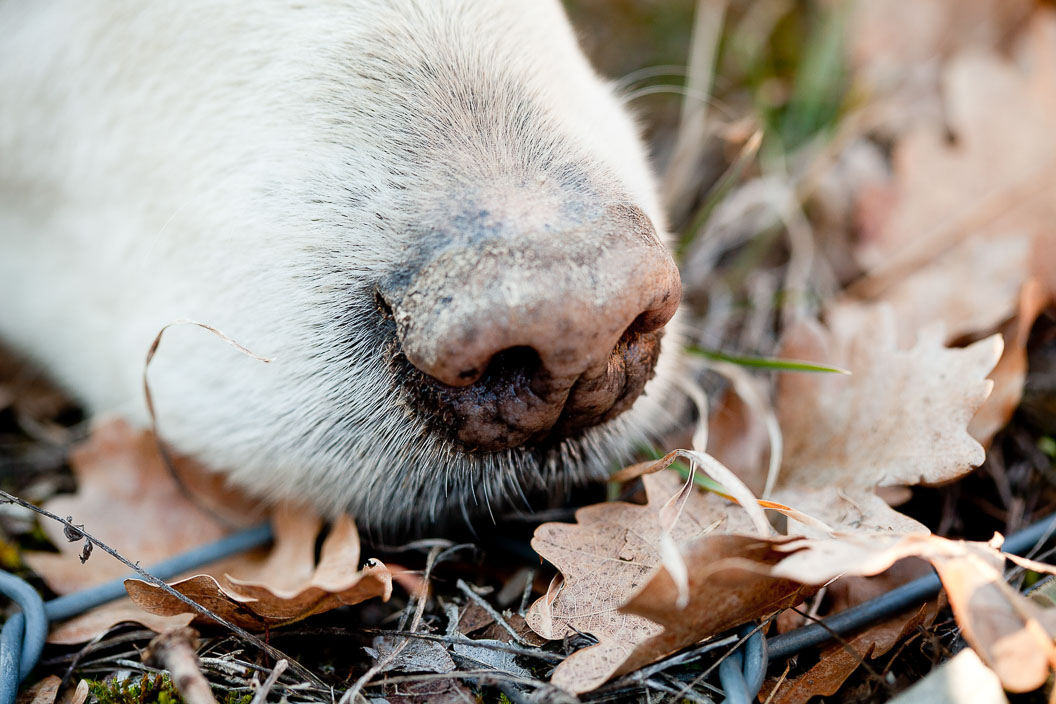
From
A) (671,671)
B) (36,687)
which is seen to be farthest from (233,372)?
(671,671)

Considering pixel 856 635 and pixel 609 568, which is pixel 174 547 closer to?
pixel 609 568

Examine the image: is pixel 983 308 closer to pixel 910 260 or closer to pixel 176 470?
pixel 910 260

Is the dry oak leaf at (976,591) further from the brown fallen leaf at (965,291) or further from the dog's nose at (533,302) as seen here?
the brown fallen leaf at (965,291)

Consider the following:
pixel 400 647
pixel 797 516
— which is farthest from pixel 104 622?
pixel 797 516

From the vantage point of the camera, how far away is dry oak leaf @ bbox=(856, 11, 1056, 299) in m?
2.77

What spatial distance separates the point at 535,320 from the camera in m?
1.38

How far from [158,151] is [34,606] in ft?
3.38

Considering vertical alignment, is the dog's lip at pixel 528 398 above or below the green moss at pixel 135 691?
above

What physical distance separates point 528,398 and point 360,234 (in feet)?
1.56

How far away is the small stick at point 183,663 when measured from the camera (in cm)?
131

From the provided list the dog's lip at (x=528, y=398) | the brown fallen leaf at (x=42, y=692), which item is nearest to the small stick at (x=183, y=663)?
the brown fallen leaf at (x=42, y=692)

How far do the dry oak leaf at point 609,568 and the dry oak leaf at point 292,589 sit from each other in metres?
0.33

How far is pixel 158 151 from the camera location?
1.95 meters

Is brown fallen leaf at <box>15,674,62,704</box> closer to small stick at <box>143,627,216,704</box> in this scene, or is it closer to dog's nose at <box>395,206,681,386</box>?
small stick at <box>143,627,216,704</box>
